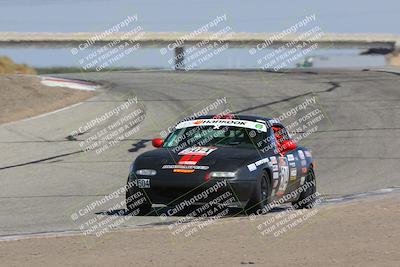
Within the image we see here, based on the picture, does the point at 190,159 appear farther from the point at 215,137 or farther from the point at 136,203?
the point at 215,137

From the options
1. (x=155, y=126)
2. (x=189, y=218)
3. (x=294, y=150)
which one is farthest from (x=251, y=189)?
(x=155, y=126)

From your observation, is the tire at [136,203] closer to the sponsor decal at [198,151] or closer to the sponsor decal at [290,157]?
the sponsor decal at [198,151]

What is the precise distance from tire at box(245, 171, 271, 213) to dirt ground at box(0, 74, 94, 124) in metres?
11.4

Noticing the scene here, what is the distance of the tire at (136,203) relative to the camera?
11.3 meters

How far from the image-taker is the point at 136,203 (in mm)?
11328

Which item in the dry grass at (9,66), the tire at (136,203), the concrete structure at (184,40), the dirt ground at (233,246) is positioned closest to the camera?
the dirt ground at (233,246)

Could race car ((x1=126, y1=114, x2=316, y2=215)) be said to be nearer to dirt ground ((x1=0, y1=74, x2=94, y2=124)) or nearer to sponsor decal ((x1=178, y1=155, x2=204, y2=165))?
sponsor decal ((x1=178, y1=155, x2=204, y2=165))

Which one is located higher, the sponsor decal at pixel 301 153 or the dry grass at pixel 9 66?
the dry grass at pixel 9 66

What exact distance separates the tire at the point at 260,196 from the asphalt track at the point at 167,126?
1140mm

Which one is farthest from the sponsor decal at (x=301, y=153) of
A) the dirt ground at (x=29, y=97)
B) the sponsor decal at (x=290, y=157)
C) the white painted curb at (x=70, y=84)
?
the white painted curb at (x=70, y=84)

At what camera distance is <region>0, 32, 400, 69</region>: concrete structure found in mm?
64938

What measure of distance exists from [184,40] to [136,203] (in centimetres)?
5901
